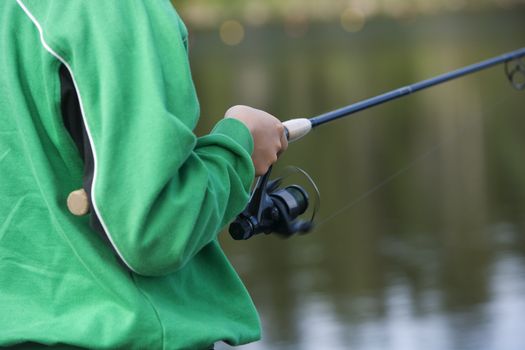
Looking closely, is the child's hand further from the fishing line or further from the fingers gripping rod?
the fishing line

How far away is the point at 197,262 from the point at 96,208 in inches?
8.1

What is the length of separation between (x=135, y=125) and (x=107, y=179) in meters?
0.05

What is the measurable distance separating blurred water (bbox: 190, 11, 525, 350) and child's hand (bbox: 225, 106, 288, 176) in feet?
9.90

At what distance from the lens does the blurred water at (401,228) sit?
4488 mm

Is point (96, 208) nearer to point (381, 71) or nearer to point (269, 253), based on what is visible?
point (269, 253)

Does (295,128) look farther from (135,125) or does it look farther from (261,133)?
(135,125)

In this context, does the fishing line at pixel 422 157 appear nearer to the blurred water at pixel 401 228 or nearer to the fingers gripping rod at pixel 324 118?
the blurred water at pixel 401 228

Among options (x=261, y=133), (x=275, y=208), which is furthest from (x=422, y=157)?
(x=261, y=133)

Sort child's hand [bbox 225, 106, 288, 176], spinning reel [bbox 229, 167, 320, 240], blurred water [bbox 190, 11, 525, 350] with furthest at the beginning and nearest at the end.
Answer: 1. blurred water [bbox 190, 11, 525, 350]
2. spinning reel [bbox 229, 167, 320, 240]
3. child's hand [bbox 225, 106, 288, 176]

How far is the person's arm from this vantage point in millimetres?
1008

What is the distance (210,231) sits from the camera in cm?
109

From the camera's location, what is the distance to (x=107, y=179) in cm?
101

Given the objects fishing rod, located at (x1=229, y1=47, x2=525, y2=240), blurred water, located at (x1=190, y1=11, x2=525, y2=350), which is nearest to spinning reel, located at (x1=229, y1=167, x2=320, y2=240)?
fishing rod, located at (x1=229, y1=47, x2=525, y2=240)

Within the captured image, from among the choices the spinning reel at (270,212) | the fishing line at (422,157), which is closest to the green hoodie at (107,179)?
the spinning reel at (270,212)
